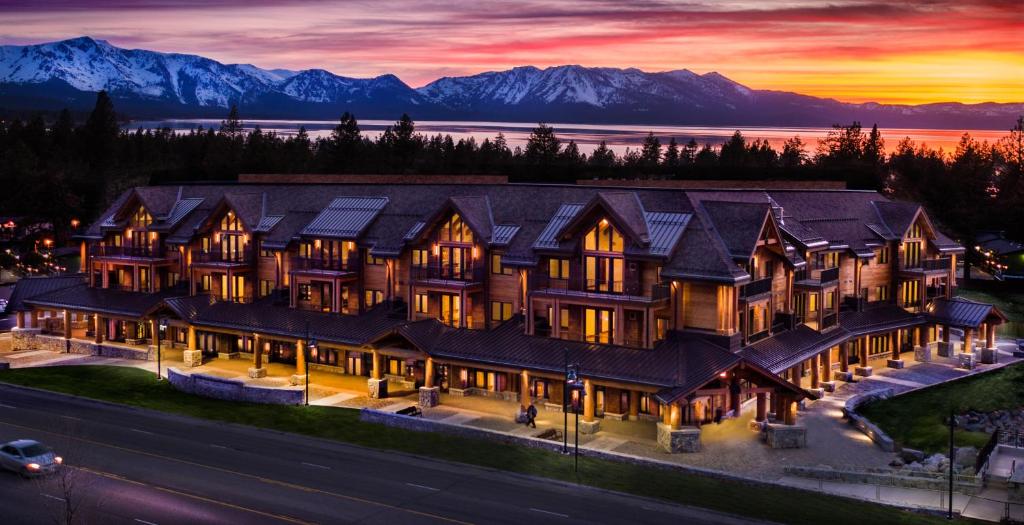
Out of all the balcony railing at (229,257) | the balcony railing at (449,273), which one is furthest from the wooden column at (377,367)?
the balcony railing at (229,257)

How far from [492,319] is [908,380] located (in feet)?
98.2

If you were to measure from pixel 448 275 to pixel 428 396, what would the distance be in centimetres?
926

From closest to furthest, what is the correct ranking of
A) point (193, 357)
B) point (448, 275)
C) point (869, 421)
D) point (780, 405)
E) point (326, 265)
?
point (780, 405) < point (869, 421) < point (448, 275) < point (326, 265) < point (193, 357)

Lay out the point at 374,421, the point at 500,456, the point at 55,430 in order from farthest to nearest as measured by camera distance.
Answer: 1. the point at 374,421
2. the point at 55,430
3. the point at 500,456

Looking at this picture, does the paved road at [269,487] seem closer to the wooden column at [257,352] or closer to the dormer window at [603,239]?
the wooden column at [257,352]

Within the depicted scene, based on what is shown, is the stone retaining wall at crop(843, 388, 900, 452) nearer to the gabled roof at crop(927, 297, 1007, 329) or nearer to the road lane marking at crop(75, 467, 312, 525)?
the gabled roof at crop(927, 297, 1007, 329)

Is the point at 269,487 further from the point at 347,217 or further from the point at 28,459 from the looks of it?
the point at 347,217

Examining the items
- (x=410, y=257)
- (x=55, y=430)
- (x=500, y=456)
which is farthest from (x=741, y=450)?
(x=55, y=430)

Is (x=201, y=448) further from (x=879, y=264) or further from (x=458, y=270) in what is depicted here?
(x=879, y=264)

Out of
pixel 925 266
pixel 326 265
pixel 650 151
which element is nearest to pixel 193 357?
pixel 326 265

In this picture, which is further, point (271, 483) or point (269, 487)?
point (271, 483)

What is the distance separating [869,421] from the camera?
54156 mm

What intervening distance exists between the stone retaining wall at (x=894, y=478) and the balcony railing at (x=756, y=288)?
12.3 meters

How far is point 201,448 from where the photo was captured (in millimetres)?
47188
